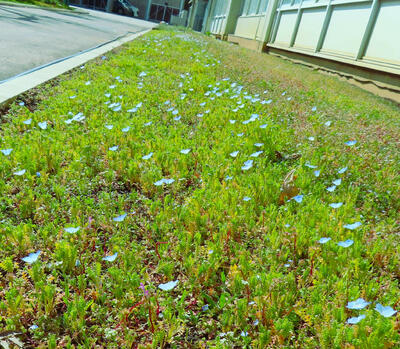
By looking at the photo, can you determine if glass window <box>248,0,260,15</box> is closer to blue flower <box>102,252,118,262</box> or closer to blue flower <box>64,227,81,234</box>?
blue flower <box>64,227,81,234</box>

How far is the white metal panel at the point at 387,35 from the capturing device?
6996 mm

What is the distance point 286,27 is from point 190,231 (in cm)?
1236

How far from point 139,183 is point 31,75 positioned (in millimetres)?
3019

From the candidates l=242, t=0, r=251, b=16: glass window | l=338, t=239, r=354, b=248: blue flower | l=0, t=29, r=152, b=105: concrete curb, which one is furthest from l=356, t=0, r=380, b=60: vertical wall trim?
l=242, t=0, r=251, b=16: glass window

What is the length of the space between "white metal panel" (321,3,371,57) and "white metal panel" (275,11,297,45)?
2.72 m

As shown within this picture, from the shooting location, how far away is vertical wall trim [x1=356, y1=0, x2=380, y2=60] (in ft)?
25.1

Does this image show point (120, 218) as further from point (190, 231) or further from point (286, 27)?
point (286, 27)

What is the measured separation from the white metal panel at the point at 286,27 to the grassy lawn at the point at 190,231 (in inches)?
377

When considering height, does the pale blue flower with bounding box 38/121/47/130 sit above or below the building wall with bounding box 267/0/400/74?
below

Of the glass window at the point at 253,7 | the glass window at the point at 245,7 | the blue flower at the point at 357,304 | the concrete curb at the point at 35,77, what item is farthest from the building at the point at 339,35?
the blue flower at the point at 357,304

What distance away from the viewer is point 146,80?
5.17 metres

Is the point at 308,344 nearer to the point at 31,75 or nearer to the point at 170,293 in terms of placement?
the point at 170,293


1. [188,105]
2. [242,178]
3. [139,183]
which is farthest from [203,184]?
[188,105]

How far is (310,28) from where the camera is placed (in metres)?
10.8
